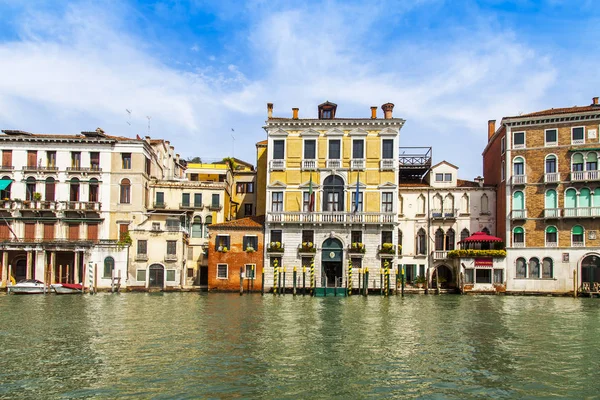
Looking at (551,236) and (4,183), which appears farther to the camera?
(4,183)

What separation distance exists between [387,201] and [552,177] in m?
11.0

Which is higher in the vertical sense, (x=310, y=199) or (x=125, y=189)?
(x=125, y=189)

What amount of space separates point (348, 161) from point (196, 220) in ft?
40.5

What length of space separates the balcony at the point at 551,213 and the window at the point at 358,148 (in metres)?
12.9

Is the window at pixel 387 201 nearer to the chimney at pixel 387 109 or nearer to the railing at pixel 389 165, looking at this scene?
the railing at pixel 389 165

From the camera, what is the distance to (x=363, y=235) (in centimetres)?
4212

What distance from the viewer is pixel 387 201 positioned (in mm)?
42594

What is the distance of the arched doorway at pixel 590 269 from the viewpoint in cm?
4066

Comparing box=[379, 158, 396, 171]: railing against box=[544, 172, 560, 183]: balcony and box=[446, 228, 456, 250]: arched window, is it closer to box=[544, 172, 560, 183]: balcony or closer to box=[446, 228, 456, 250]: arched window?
box=[446, 228, 456, 250]: arched window

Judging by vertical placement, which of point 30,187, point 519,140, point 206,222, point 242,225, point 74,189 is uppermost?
point 519,140

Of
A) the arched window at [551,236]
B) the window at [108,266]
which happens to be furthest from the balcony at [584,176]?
the window at [108,266]

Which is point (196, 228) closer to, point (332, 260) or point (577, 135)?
point (332, 260)

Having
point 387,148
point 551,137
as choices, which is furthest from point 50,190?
point 551,137

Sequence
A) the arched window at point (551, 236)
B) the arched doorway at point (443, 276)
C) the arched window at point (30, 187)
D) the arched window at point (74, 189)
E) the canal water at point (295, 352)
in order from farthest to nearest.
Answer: the arched window at point (74, 189), the arched window at point (30, 187), the arched doorway at point (443, 276), the arched window at point (551, 236), the canal water at point (295, 352)
